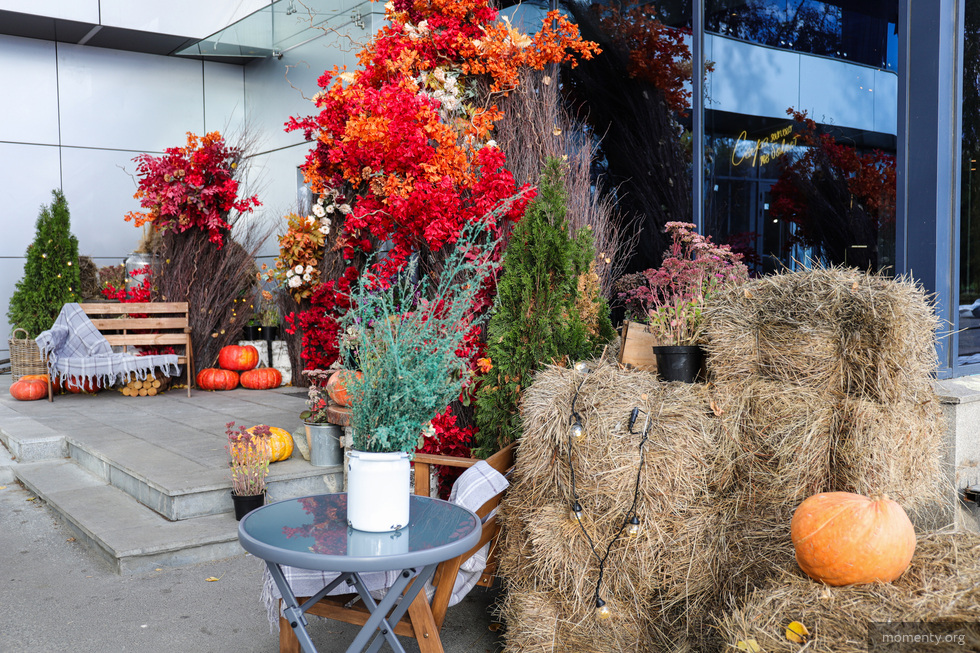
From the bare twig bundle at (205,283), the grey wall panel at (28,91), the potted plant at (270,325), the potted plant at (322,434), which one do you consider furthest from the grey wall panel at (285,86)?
the potted plant at (322,434)

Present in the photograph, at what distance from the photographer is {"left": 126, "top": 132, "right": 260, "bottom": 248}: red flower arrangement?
6969 millimetres

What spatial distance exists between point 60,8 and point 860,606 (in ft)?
31.7

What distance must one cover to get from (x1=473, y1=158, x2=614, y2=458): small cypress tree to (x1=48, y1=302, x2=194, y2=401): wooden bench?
187 inches

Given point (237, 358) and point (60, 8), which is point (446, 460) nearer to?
point (237, 358)

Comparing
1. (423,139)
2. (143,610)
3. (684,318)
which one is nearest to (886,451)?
(684,318)

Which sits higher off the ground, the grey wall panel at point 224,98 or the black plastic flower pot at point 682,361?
the grey wall panel at point 224,98

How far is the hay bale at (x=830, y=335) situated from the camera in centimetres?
234

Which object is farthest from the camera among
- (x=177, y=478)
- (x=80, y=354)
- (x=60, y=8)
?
(x=60, y=8)

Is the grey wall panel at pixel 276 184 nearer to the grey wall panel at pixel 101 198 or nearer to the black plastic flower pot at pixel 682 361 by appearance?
the grey wall panel at pixel 101 198

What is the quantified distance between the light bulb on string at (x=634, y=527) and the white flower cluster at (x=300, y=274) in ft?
9.81

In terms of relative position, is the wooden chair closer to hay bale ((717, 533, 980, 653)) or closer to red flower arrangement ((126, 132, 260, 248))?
hay bale ((717, 533, 980, 653))

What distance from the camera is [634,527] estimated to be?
2.34 m

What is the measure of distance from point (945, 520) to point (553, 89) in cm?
315

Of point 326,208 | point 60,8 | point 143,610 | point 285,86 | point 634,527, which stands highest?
point 60,8
